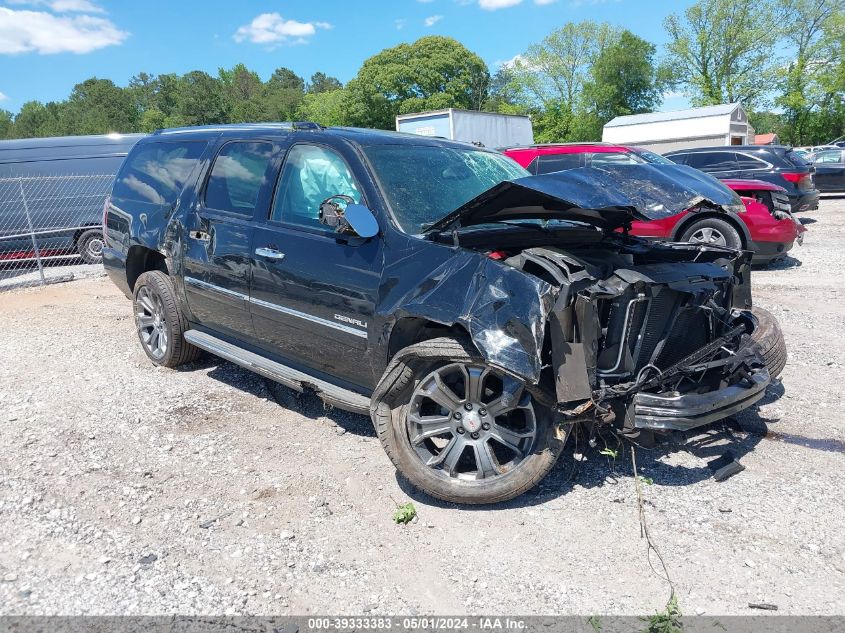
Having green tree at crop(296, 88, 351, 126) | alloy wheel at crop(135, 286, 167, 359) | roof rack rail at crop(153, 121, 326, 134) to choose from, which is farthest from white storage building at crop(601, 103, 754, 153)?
green tree at crop(296, 88, 351, 126)

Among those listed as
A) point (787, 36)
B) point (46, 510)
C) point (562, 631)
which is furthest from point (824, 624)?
point (787, 36)

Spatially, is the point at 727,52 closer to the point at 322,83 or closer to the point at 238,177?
the point at 238,177

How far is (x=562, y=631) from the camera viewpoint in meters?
2.45

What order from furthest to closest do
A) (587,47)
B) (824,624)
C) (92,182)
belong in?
(587,47)
(92,182)
(824,624)

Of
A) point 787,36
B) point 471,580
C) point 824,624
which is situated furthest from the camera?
point 787,36

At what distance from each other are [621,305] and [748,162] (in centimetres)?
1171

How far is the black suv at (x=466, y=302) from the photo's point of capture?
301cm

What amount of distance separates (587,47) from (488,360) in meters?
68.5

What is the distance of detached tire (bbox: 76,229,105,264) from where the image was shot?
12.0 m

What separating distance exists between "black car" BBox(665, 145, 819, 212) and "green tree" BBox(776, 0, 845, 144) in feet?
116

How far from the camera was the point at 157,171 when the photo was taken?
5.50 metres

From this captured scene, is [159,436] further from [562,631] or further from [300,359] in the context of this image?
[562,631]

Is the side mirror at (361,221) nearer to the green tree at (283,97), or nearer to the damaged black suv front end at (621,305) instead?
the damaged black suv front end at (621,305)

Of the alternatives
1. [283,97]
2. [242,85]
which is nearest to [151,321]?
[283,97]
